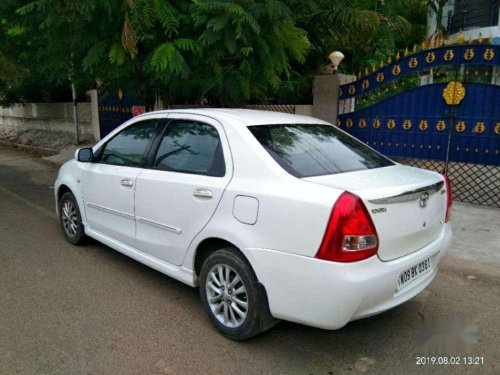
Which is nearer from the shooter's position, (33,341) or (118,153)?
(33,341)

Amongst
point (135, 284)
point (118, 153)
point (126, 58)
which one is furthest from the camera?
point (126, 58)

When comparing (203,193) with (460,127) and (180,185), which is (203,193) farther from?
(460,127)

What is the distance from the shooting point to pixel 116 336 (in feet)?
10.5

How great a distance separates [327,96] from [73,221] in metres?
5.41

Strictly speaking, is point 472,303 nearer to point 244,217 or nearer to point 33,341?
point 244,217

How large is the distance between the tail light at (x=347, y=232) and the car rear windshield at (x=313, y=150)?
0.45 meters

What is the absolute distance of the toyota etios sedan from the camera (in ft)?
8.56

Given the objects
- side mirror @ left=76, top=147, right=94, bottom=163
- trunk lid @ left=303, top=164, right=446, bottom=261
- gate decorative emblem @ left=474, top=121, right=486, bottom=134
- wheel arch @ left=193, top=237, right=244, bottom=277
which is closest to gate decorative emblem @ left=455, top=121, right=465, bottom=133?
gate decorative emblem @ left=474, top=121, right=486, bottom=134

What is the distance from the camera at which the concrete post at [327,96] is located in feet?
27.7

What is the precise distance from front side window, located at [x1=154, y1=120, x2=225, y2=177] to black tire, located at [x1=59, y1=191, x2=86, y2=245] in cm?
172

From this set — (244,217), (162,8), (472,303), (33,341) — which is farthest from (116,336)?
(162,8)

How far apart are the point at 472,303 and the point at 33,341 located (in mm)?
3556

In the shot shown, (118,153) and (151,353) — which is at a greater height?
(118,153)

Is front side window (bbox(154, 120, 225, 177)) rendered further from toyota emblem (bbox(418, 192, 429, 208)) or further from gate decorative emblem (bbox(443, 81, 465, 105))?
gate decorative emblem (bbox(443, 81, 465, 105))
